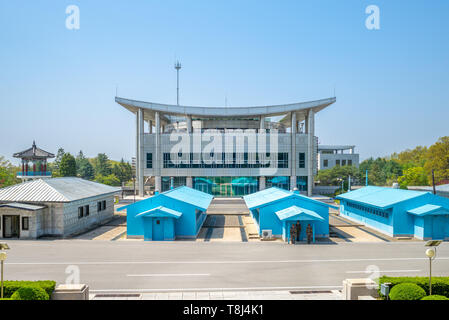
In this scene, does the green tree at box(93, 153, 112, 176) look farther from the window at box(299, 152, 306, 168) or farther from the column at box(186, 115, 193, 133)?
the window at box(299, 152, 306, 168)

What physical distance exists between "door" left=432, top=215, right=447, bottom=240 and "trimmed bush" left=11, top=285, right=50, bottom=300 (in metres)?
25.0

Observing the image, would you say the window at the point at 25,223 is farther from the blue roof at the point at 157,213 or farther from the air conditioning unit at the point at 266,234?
the air conditioning unit at the point at 266,234

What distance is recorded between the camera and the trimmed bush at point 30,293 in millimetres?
9844

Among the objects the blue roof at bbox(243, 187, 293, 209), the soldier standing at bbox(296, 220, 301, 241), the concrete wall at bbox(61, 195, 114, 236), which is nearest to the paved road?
the soldier standing at bbox(296, 220, 301, 241)

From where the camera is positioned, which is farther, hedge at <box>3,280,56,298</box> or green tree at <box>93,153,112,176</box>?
green tree at <box>93,153,112,176</box>

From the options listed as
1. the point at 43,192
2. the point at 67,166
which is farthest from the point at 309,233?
the point at 67,166

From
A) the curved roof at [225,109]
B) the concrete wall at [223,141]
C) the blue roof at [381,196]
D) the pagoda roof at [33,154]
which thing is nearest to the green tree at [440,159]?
the curved roof at [225,109]

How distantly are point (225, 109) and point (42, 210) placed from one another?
38585mm

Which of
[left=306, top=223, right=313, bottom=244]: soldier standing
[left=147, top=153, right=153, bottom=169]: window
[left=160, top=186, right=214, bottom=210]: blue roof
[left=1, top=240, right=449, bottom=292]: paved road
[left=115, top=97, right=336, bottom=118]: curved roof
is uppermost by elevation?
[left=115, top=97, right=336, bottom=118]: curved roof

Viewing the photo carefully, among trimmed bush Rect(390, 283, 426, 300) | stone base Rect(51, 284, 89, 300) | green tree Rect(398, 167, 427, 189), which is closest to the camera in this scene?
trimmed bush Rect(390, 283, 426, 300)

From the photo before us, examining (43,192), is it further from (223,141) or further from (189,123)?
(189,123)

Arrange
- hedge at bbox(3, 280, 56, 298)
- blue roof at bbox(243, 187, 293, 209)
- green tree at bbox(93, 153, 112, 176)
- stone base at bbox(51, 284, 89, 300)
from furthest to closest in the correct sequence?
green tree at bbox(93, 153, 112, 176) → blue roof at bbox(243, 187, 293, 209) → stone base at bbox(51, 284, 89, 300) → hedge at bbox(3, 280, 56, 298)

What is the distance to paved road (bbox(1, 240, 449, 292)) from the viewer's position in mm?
13766
